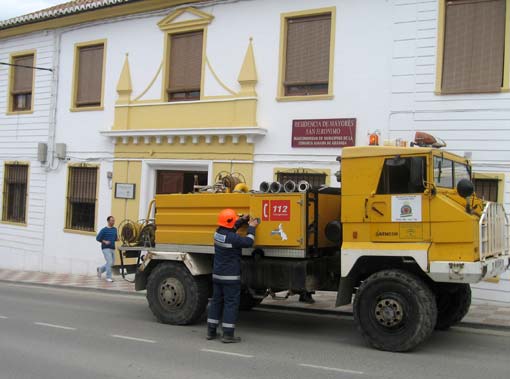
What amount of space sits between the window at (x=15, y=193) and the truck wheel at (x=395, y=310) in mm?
13609

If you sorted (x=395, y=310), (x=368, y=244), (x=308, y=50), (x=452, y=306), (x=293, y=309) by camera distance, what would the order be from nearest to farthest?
(x=395, y=310) → (x=368, y=244) → (x=452, y=306) → (x=293, y=309) → (x=308, y=50)

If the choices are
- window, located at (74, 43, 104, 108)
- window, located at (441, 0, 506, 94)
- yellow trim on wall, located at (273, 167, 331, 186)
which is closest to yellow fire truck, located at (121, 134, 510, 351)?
window, located at (441, 0, 506, 94)

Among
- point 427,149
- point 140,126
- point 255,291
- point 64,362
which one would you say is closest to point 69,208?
point 140,126

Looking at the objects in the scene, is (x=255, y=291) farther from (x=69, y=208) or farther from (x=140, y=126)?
(x=69, y=208)

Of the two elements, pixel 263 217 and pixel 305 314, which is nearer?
pixel 263 217

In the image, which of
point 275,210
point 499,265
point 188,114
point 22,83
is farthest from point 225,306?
point 22,83

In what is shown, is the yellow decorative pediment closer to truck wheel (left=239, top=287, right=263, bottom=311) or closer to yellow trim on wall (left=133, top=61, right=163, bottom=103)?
yellow trim on wall (left=133, top=61, right=163, bottom=103)

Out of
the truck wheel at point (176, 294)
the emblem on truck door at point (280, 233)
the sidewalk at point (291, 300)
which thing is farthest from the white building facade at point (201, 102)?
the emblem on truck door at point (280, 233)

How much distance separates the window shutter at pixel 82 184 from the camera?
16375 mm

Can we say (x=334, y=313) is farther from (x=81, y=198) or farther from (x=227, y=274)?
(x=81, y=198)

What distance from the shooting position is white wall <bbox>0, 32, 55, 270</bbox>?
57.2 ft

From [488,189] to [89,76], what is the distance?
11135 mm

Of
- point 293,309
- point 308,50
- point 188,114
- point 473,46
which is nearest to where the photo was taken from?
point 293,309

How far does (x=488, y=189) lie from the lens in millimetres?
11141
